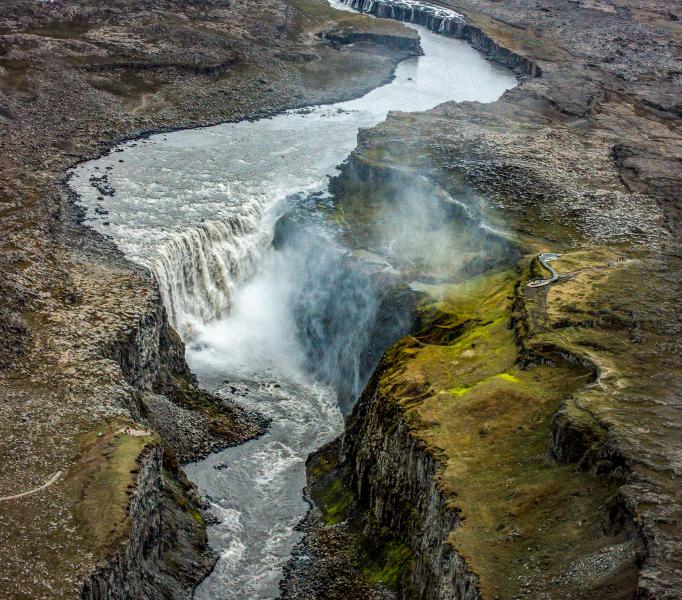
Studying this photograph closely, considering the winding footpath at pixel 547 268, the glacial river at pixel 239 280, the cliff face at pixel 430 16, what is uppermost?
the cliff face at pixel 430 16

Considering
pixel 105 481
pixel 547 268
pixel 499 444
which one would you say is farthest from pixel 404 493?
pixel 547 268

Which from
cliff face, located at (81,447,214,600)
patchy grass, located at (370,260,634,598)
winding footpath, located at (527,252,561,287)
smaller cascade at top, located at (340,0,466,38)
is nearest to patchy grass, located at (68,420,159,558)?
cliff face, located at (81,447,214,600)

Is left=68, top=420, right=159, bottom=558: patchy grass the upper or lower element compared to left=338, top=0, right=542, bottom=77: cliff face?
lower

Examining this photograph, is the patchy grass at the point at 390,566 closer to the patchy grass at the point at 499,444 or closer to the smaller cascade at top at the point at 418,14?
the patchy grass at the point at 499,444

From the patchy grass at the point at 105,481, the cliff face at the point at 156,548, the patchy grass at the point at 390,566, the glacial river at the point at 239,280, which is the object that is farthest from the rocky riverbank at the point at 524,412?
the patchy grass at the point at 105,481

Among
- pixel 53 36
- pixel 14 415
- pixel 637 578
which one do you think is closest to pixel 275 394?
pixel 14 415

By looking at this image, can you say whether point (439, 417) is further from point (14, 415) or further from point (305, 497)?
point (14, 415)

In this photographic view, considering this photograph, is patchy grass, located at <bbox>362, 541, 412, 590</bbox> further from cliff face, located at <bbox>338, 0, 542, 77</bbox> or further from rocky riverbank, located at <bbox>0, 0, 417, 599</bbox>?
cliff face, located at <bbox>338, 0, 542, 77</bbox>
